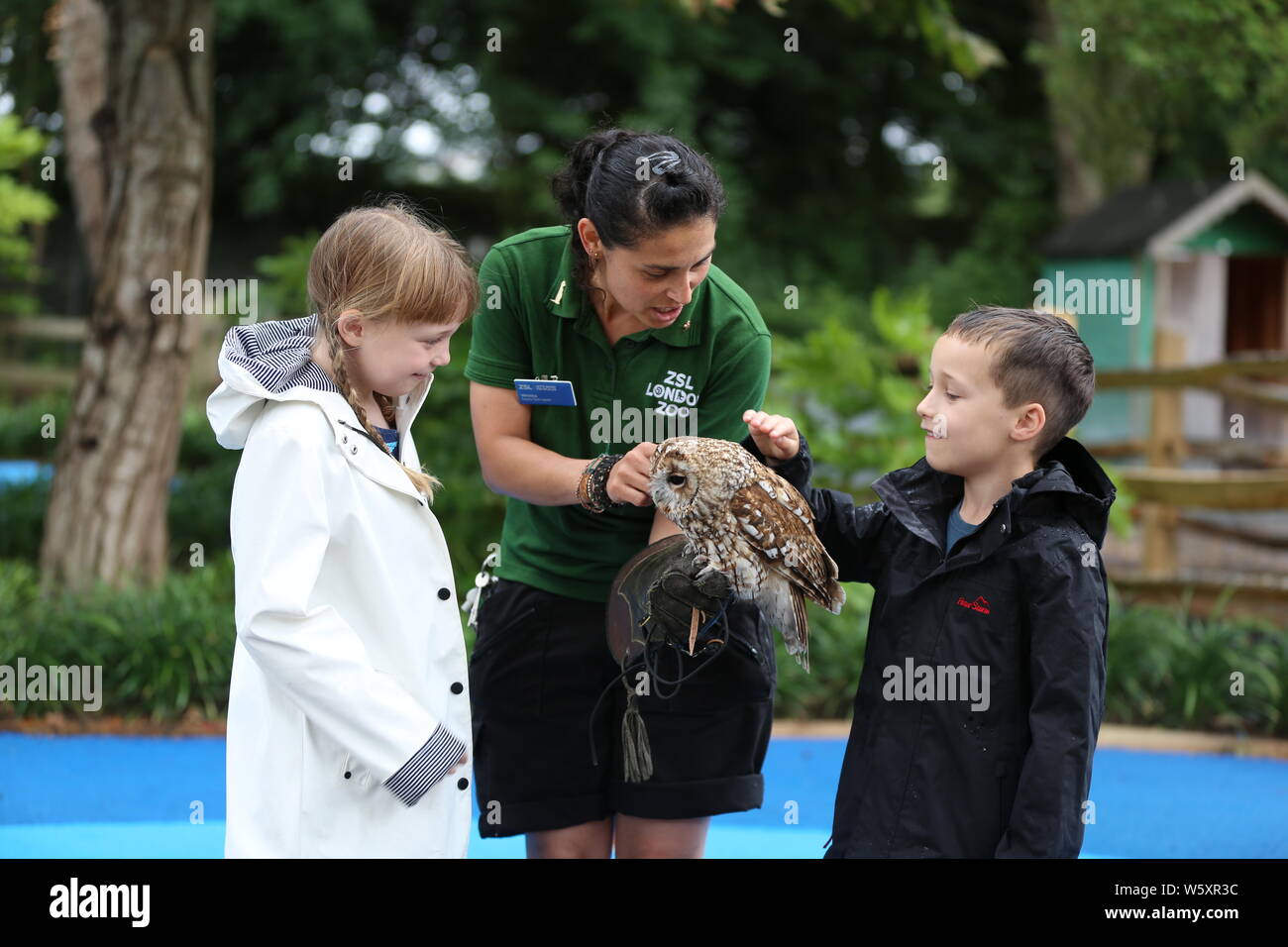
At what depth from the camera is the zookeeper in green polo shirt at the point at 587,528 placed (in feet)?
7.36

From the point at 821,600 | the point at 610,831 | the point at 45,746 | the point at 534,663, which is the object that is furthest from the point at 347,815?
the point at 45,746

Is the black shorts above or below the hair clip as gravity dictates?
below

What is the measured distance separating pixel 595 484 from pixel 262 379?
590 millimetres

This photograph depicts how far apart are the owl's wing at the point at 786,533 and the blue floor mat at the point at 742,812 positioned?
1.60 meters

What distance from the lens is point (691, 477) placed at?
78.2 inches

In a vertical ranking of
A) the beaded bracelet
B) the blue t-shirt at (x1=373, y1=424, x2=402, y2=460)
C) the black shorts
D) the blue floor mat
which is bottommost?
the blue floor mat

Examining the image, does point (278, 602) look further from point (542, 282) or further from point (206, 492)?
point (206, 492)

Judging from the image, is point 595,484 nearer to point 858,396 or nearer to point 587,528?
point 587,528

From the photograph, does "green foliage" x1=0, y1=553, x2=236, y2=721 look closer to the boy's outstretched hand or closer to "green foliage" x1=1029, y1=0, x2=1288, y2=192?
the boy's outstretched hand

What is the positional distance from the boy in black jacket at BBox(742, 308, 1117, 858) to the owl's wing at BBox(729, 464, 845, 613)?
129 mm

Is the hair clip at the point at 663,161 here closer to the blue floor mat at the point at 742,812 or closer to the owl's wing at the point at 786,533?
the owl's wing at the point at 786,533

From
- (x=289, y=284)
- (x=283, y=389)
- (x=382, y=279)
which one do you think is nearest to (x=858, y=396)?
(x=289, y=284)

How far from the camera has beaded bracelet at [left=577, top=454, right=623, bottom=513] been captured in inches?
83.6

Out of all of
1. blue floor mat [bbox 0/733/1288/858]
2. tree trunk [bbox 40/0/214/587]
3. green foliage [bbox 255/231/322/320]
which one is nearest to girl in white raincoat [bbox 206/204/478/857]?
blue floor mat [bbox 0/733/1288/858]
